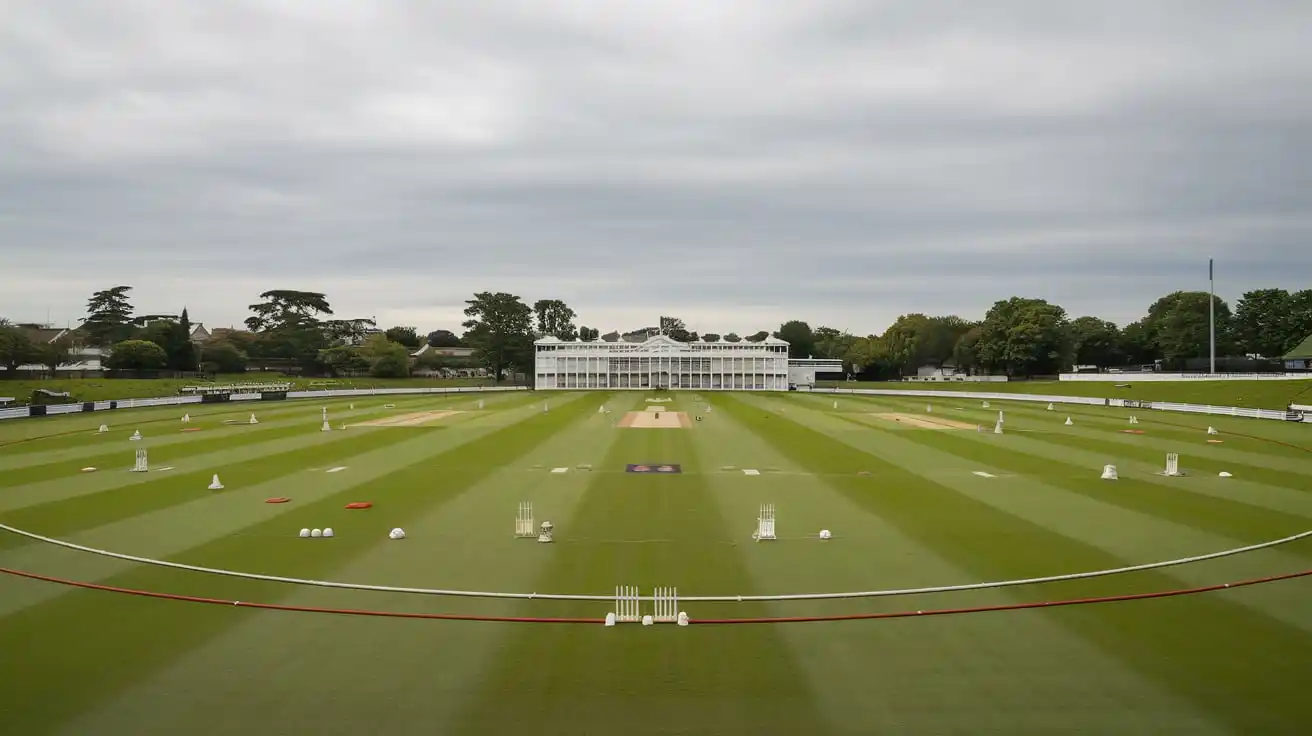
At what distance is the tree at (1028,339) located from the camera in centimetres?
12875

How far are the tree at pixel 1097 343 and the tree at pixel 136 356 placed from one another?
143 metres

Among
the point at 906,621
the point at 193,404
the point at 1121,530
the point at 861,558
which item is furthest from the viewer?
the point at 193,404

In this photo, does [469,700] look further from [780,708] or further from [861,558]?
[861,558]

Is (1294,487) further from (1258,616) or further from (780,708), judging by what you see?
(780,708)

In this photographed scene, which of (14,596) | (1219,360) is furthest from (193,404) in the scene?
(1219,360)

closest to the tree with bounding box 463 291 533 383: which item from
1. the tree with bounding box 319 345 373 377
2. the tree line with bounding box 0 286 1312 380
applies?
the tree line with bounding box 0 286 1312 380

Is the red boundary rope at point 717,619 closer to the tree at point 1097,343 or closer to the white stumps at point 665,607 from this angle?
the white stumps at point 665,607

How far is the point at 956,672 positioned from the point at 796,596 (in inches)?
170

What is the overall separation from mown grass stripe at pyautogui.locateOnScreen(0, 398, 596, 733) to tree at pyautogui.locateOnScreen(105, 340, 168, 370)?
98605mm

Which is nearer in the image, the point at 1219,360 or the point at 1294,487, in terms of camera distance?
the point at 1294,487

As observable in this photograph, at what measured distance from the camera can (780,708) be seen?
11.5 meters

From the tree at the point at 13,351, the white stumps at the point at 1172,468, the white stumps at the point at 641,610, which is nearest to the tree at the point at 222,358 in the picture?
the tree at the point at 13,351

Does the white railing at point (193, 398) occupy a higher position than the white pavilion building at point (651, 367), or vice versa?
the white pavilion building at point (651, 367)

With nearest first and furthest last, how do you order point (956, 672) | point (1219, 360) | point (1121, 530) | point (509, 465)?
point (956, 672), point (1121, 530), point (509, 465), point (1219, 360)
